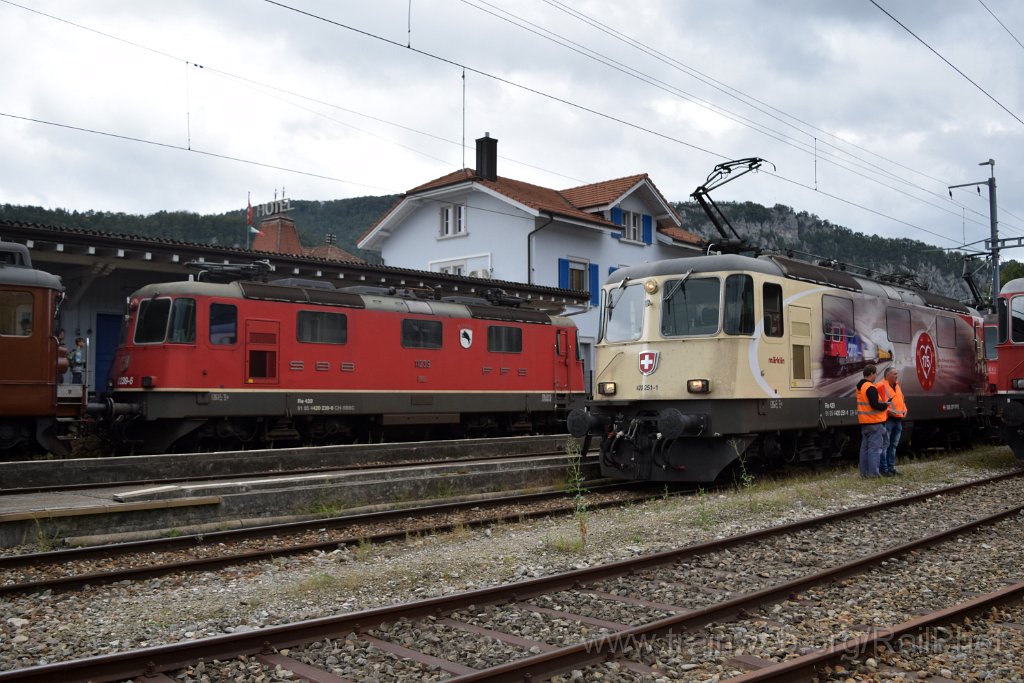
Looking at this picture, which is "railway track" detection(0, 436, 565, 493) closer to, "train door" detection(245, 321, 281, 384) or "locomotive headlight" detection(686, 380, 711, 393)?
"train door" detection(245, 321, 281, 384)

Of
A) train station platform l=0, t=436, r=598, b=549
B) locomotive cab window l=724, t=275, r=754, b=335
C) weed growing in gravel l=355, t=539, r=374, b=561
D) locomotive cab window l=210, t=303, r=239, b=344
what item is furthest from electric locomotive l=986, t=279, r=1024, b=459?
locomotive cab window l=210, t=303, r=239, b=344

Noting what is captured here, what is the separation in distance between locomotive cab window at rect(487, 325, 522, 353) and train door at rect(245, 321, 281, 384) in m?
5.19

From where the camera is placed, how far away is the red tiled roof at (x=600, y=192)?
33.6 meters

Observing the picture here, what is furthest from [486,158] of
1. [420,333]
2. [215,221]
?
[215,221]

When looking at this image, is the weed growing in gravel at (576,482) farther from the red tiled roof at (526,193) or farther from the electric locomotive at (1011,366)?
the red tiled roof at (526,193)

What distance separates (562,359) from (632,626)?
15787 millimetres

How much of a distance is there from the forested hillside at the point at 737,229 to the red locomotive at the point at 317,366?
37.4m

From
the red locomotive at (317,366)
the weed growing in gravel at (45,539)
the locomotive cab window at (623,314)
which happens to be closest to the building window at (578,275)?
the red locomotive at (317,366)

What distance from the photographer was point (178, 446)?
1598 cm

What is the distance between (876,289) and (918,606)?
31.5 feet

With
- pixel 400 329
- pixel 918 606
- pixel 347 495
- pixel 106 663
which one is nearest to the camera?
pixel 106 663

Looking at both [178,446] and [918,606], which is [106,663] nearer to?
[918,606]

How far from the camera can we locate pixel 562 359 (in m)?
21.6

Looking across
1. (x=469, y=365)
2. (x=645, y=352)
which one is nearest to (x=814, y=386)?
(x=645, y=352)
